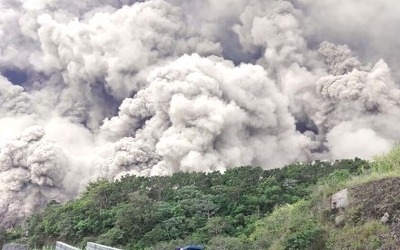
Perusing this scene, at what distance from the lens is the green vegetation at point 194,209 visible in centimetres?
1261

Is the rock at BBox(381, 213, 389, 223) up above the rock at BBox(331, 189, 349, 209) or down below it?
below

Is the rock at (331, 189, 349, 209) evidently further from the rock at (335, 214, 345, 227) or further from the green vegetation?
the green vegetation

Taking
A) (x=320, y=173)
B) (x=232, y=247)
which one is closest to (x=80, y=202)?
(x=320, y=173)

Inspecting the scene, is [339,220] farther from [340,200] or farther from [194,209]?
[194,209]

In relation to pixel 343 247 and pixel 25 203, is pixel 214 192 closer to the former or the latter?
pixel 343 247

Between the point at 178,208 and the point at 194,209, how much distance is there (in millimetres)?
734

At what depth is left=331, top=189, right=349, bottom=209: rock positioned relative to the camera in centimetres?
731

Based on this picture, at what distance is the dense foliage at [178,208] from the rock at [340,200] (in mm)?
9659

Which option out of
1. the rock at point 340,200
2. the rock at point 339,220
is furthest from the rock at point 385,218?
the rock at point 340,200

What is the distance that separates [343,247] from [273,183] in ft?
61.7

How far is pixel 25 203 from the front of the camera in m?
55.2

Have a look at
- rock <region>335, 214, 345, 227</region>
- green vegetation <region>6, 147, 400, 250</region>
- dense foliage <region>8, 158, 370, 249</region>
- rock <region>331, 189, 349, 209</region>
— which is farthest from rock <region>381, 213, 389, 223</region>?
dense foliage <region>8, 158, 370, 249</region>

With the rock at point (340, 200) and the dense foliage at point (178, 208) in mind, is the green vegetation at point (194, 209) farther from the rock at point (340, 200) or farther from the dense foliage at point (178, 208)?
the rock at point (340, 200)

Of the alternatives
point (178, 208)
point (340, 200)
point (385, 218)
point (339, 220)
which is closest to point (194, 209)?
point (178, 208)
